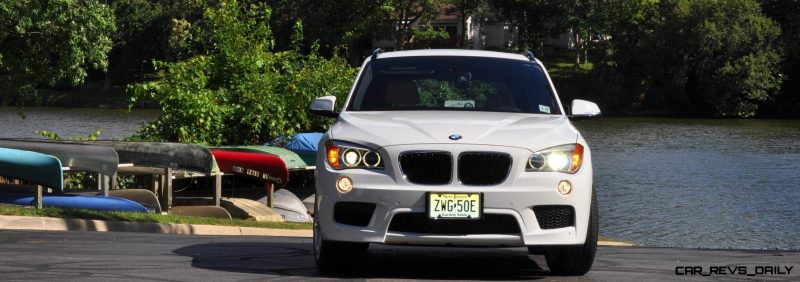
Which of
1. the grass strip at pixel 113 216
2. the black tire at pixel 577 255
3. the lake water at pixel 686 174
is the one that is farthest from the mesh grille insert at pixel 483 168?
the lake water at pixel 686 174

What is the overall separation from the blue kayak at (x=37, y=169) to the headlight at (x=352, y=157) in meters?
9.78

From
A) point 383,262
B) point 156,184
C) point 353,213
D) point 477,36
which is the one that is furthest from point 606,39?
point 353,213

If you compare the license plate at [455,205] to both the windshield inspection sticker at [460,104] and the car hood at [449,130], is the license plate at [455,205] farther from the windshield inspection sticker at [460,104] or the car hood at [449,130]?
the windshield inspection sticker at [460,104]

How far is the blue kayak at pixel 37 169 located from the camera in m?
18.3

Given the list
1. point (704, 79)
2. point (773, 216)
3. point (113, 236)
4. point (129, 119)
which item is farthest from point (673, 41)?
point (113, 236)

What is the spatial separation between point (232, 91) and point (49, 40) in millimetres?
5087

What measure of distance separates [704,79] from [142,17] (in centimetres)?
3912

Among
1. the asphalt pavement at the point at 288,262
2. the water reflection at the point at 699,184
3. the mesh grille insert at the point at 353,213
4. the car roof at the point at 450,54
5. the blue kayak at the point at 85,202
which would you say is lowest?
the water reflection at the point at 699,184

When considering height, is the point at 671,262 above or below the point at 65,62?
above

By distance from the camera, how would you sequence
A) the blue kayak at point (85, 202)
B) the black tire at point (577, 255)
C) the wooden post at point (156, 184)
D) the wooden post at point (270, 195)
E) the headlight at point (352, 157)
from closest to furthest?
the headlight at point (352, 157)
the black tire at point (577, 255)
the blue kayak at point (85, 202)
the wooden post at point (156, 184)
the wooden post at point (270, 195)

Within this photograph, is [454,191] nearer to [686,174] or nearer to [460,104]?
[460,104]

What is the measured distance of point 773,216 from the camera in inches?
1388

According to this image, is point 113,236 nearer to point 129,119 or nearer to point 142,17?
point 129,119

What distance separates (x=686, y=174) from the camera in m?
47.8
